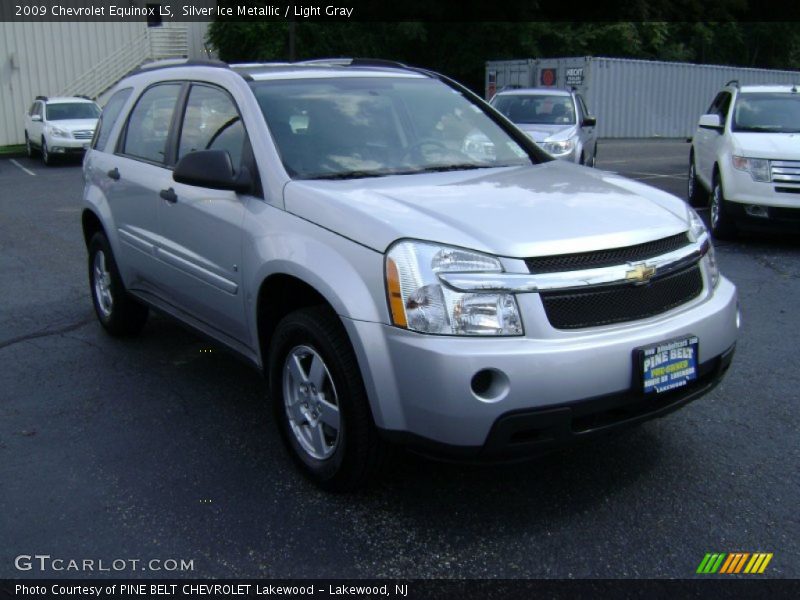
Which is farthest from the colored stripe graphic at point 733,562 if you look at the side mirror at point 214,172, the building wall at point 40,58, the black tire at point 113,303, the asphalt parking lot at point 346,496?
the building wall at point 40,58

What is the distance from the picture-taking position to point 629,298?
340 cm

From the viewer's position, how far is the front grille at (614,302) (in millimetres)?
3250

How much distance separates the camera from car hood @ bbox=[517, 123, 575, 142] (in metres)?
13.4

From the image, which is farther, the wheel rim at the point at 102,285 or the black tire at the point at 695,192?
the black tire at the point at 695,192

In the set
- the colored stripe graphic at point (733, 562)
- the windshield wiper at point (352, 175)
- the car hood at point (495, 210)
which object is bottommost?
the colored stripe graphic at point (733, 562)

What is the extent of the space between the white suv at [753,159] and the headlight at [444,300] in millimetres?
6640

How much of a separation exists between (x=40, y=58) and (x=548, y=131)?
2485 centimetres

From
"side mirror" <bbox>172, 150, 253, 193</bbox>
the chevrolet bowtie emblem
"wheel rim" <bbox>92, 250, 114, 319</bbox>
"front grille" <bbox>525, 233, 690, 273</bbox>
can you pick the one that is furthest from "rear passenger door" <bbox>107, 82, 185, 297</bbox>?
the chevrolet bowtie emblem

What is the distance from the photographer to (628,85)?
33.2 meters

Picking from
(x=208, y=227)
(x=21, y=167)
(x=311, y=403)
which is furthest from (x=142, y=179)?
(x=21, y=167)

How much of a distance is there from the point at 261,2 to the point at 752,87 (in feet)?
91.1

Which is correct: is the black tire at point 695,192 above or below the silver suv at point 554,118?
below

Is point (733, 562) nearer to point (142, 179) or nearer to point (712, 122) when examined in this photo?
point (142, 179)

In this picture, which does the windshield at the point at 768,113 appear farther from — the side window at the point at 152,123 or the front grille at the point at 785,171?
the side window at the point at 152,123
